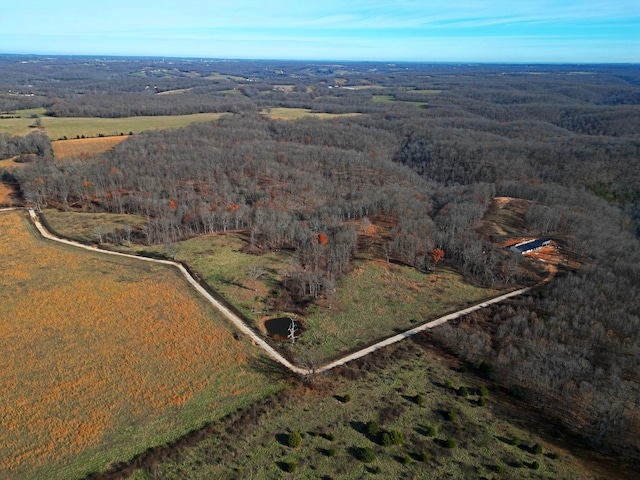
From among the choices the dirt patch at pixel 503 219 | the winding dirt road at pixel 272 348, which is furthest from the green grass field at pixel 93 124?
the dirt patch at pixel 503 219

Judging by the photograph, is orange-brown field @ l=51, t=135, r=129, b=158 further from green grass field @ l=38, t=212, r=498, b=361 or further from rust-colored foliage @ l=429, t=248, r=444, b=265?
rust-colored foliage @ l=429, t=248, r=444, b=265

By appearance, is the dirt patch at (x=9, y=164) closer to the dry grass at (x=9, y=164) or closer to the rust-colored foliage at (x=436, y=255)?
the dry grass at (x=9, y=164)

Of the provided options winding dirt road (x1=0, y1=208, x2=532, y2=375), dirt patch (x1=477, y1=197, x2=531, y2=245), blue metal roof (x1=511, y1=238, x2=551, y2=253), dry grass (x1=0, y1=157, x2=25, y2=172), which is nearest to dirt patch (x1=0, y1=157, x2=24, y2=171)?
dry grass (x1=0, y1=157, x2=25, y2=172)

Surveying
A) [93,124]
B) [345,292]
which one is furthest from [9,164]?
[345,292]

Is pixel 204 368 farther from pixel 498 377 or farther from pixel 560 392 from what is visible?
pixel 560 392

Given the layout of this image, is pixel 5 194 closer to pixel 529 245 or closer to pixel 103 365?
pixel 103 365

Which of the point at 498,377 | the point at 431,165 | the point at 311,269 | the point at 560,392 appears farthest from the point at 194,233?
the point at 431,165
